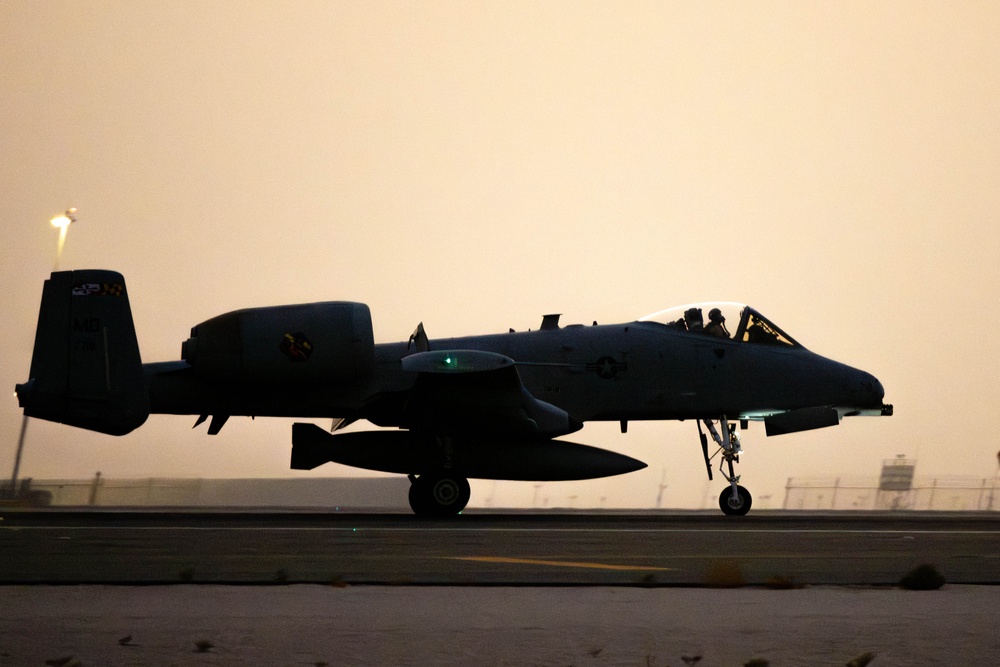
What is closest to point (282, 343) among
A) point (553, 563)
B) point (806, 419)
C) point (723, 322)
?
point (723, 322)

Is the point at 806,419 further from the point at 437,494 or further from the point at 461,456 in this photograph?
the point at 437,494

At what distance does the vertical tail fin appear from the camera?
18266 millimetres

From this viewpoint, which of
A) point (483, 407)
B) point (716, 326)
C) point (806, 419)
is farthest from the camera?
point (806, 419)

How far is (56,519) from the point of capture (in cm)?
1706

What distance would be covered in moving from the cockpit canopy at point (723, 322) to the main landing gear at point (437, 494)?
5195 millimetres

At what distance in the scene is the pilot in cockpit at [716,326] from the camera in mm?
21672

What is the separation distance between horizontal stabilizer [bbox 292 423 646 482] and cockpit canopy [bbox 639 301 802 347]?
349cm

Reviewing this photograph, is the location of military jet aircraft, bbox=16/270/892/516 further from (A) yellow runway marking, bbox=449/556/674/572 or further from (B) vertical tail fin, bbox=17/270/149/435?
(A) yellow runway marking, bbox=449/556/674/572

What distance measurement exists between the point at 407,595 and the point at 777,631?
257cm

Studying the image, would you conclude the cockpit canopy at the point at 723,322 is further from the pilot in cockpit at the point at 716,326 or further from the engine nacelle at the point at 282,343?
the engine nacelle at the point at 282,343

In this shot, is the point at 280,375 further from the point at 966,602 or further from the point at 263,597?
the point at 966,602

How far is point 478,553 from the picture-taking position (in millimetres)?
11109

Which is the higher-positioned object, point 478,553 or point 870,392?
point 870,392

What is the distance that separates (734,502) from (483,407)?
5299 mm
